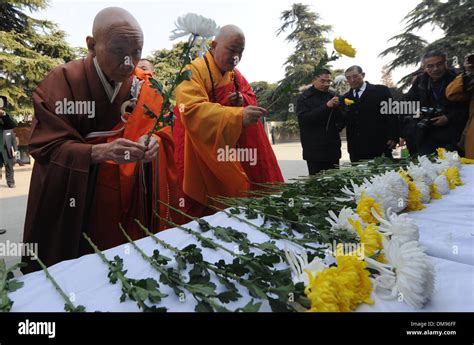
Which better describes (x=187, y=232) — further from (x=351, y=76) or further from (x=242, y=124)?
(x=351, y=76)

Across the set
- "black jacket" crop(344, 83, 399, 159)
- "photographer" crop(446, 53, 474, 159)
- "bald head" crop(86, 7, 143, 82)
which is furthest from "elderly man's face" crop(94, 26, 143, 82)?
"photographer" crop(446, 53, 474, 159)

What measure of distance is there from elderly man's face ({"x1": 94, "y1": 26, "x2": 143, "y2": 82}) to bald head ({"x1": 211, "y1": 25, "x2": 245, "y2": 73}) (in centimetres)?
78

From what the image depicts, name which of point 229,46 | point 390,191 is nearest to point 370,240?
point 390,191

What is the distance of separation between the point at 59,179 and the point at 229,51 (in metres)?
1.29

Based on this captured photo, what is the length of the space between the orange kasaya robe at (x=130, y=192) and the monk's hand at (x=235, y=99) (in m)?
0.62

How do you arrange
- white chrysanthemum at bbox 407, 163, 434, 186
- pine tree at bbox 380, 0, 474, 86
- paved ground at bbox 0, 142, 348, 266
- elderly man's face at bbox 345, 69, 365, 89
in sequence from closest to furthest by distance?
1. white chrysanthemum at bbox 407, 163, 434, 186
2. elderly man's face at bbox 345, 69, 365, 89
3. paved ground at bbox 0, 142, 348, 266
4. pine tree at bbox 380, 0, 474, 86

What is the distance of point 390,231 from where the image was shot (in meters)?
0.81

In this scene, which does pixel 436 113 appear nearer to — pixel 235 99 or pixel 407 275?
pixel 235 99

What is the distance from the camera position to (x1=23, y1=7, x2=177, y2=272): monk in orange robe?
167cm

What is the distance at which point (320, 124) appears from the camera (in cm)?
375

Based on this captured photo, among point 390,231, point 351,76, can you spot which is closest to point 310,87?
point 351,76

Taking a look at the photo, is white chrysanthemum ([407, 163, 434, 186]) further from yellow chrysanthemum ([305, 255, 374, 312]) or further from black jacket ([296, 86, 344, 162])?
black jacket ([296, 86, 344, 162])
